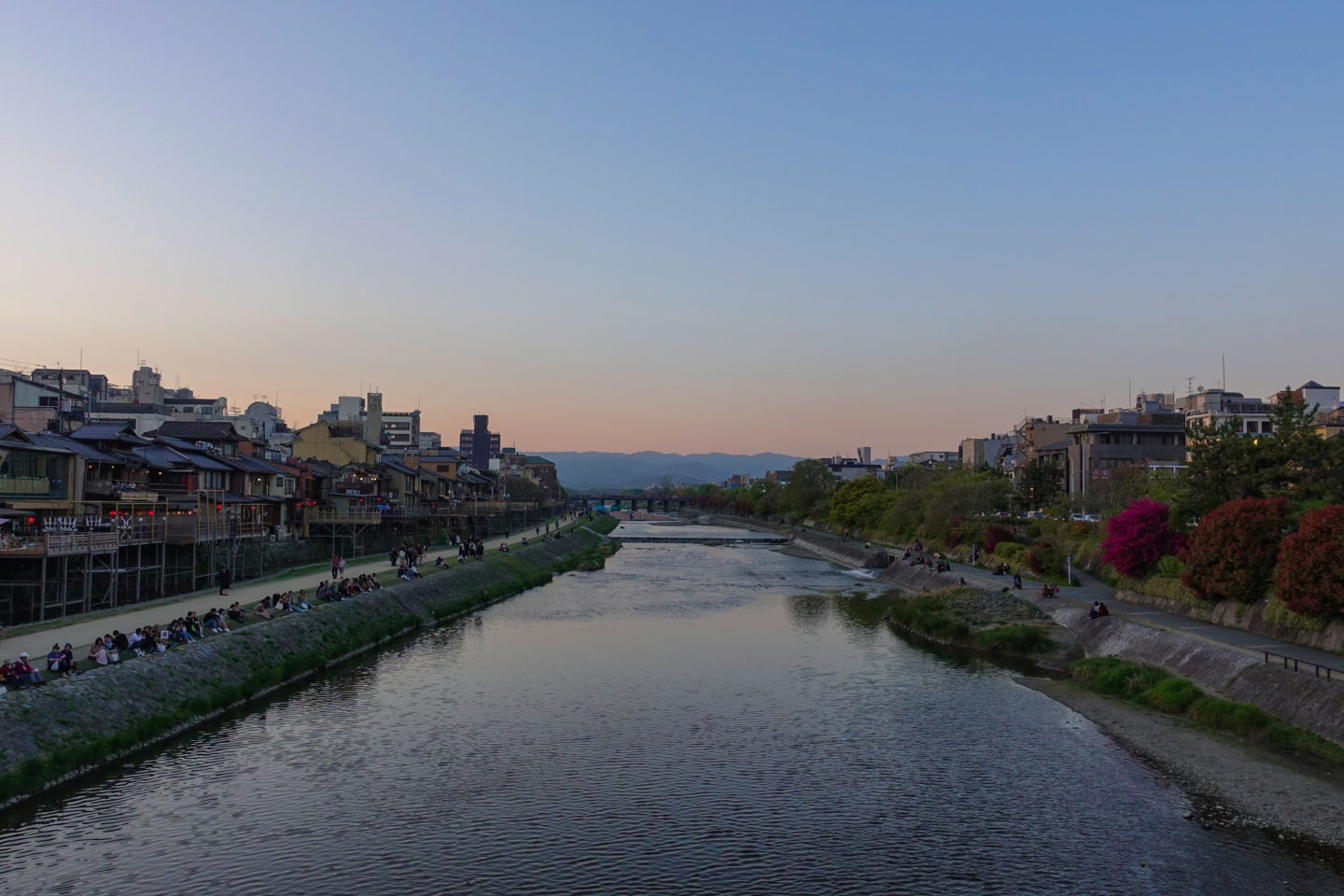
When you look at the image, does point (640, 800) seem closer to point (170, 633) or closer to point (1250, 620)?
point (170, 633)

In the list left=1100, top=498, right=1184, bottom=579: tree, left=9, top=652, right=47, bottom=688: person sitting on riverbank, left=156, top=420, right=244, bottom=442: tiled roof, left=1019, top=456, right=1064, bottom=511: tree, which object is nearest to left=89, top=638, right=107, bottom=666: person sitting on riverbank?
left=9, top=652, right=47, bottom=688: person sitting on riverbank

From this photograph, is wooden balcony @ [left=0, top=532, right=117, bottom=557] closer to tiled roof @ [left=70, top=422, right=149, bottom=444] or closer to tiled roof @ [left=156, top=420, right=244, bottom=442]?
tiled roof @ [left=70, top=422, right=149, bottom=444]

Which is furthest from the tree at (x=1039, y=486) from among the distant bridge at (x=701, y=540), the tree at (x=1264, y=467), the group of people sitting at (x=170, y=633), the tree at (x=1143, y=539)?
the group of people sitting at (x=170, y=633)

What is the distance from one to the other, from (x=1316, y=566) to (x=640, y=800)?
2538 cm

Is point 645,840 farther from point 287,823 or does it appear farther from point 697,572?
point 697,572

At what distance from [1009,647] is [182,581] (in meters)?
42.4

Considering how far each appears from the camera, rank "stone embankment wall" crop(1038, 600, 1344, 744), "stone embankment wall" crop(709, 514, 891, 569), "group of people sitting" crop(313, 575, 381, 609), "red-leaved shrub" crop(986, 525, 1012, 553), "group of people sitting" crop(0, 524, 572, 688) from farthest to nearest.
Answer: "stone embankment wall" crop(709, 514, 891, 569), "red-leaved shrub" crop(986, 525, 1012, 553), "group of people sitting" crop(313, 575, 381, 609), "stone embankment wall" crop(1038, 600, 1344, 744), "group of people sitting" crop(0, 524, 572, 688)

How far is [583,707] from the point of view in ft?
108

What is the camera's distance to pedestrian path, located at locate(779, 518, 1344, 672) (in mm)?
31883

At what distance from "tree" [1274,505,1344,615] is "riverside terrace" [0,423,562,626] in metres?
45.8

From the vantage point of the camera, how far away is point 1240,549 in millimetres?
38406

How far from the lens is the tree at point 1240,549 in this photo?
124 feet

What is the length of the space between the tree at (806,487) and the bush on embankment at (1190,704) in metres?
126

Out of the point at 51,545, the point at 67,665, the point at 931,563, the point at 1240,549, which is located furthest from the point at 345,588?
the point at 931,563
